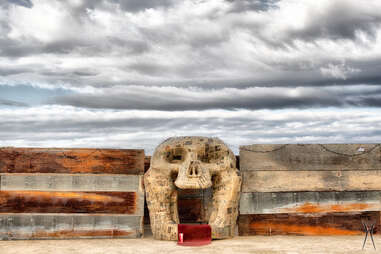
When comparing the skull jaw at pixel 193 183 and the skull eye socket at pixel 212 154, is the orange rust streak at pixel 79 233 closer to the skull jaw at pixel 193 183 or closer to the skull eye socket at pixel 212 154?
the skull jaw at pixel 193 183

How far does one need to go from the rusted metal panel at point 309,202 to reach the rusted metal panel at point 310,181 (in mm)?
110

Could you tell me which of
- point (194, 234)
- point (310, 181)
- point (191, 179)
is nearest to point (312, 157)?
point (310, 181)

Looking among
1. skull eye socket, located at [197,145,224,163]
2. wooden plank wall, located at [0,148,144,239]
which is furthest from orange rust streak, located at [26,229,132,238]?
skull eye socket, located at [197,145,224,163]

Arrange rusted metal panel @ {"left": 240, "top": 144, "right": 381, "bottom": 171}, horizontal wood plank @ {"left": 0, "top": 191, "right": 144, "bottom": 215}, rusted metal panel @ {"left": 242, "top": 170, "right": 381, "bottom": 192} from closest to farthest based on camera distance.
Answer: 1. horizontal wood plank @ {"left": 0, "top": 191, "right": 144, "bottom": 215}
2. rusted metal panel @ {"left": 242, "top": 170, "right": 381, "bottom": 192}
3. rusted metal panel @ {"left": 240, "top": 144, "right": 381, "bottom": 171}

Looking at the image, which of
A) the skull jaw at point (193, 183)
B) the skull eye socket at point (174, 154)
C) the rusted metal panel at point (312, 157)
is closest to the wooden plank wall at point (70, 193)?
the skull eye socket at point (174, 154)

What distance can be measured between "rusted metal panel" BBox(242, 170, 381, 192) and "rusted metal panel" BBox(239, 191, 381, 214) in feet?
0.36

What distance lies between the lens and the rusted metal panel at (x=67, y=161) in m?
8.57

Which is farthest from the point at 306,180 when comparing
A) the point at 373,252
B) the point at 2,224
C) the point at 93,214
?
the point at 2,224

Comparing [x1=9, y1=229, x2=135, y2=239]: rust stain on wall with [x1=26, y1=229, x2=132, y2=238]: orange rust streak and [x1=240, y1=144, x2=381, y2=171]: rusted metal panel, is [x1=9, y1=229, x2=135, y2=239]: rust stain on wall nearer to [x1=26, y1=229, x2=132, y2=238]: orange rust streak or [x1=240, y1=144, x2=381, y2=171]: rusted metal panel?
[x1=26, y1=229, x2=132, y2=238]: orange rust streak

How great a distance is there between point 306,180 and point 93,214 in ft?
15.5

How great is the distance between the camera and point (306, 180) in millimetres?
8766

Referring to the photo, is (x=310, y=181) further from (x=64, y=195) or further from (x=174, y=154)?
(x=64, y=195)

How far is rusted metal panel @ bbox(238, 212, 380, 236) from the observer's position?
28.1ft

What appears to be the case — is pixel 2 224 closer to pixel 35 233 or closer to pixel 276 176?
pixel 35 233
